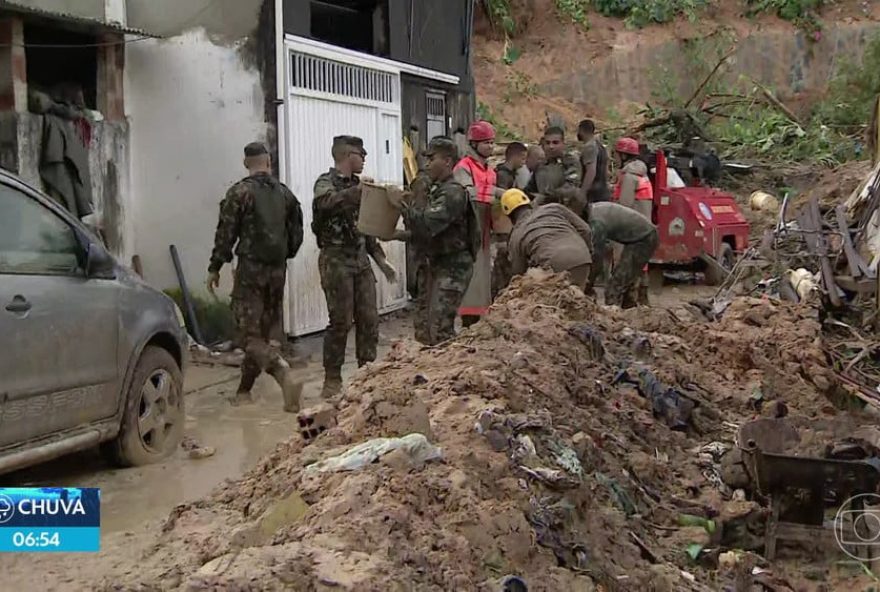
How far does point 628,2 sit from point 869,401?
1036 inches

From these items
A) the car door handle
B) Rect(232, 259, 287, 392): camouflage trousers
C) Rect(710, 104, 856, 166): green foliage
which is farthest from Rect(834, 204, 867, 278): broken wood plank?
Rect(710, 104, 856, 166): green foliage

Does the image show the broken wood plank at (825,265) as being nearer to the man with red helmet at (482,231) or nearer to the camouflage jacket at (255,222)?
the man with red helmet at (482,231)

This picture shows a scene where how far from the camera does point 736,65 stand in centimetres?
3102

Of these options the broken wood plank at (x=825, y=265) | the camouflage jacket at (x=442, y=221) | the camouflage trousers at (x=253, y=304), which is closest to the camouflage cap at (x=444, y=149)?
the camouflage jacket at (x=442, y=221)

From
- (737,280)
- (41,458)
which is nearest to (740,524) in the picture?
(41,458)

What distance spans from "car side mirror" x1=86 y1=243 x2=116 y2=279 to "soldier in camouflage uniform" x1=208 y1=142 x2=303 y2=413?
82.4 inches

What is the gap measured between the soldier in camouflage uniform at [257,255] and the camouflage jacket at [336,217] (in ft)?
1.02

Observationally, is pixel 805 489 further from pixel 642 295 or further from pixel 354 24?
pixel 354 24

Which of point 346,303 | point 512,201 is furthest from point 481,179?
point 346,303

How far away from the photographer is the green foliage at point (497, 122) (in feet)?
85.5

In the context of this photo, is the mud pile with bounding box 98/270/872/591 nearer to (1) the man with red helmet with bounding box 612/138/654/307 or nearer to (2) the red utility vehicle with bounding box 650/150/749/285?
(1) the man with red helmet with bounding box 612/138/654/307

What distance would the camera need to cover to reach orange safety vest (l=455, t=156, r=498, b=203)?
9.19m

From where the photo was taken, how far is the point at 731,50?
3011 cm

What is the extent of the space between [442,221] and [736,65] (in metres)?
25.4
